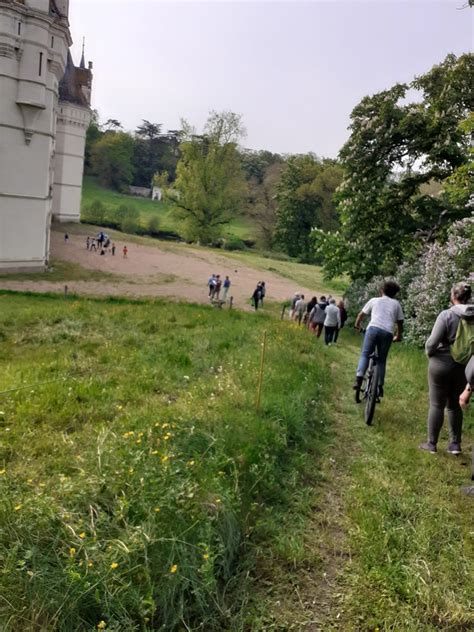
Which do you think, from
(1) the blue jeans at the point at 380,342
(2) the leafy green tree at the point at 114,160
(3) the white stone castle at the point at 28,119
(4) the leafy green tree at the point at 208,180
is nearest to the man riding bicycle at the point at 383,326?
(1) the blue jeans at the point at 380,342

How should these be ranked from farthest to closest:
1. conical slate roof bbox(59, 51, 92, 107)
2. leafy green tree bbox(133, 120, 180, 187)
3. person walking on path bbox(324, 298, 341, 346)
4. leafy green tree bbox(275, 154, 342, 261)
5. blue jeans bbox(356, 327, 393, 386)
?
leafy green tree bbox(133, 120, 180, 187) < leafy green tree bbox(275, 154, 342, 261) < conical slate roof bbox(59, 51, 92, 107) < person walking on path bbox(324, 298, 341, 346) < blue jeans bbox(356, 327, 393, 386)

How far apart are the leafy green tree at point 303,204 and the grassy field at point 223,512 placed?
209ft

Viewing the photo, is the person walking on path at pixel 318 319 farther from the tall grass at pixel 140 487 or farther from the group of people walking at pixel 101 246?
the group of people walking at pixel 101 246

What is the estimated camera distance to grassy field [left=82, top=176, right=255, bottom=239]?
3248 inches

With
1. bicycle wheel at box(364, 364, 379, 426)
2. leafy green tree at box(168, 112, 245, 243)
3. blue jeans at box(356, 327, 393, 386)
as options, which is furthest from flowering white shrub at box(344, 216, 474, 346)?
leafy green tree at box(168, 112, 245, 243)

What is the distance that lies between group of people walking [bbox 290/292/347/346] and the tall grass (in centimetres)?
665

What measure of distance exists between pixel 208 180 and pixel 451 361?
60683mm

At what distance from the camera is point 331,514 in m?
4.58

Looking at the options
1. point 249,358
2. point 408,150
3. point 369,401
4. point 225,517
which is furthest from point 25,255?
point 225,517

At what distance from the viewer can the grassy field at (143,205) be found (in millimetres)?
82500

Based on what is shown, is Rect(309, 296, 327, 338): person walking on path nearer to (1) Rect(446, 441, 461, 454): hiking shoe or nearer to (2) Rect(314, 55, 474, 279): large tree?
(2) Rect(314, 55, 474, 279): large tree

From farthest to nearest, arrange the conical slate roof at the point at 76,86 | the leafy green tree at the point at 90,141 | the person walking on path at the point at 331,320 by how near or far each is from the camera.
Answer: the leafy green tree at the point at 90,141 < the conical slate roof at the point at 76,86 < the person walking on path at the point at 331,320

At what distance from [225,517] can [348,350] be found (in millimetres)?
11816

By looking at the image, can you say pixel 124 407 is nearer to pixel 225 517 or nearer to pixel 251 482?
pixel 251 482
